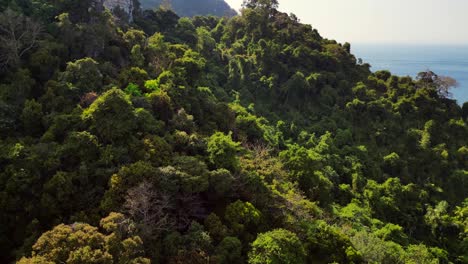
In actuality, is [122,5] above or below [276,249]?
above

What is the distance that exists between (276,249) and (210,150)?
762 centimetres

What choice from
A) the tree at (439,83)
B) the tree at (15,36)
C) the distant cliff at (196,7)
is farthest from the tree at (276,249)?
the distant cliff at (196,7)

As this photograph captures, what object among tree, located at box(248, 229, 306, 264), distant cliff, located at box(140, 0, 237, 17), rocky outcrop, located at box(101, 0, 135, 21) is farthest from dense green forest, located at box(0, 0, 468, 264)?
distant cliff, located at box(140, 0, 237, 17)

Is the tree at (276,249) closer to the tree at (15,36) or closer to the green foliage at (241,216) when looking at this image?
the green foliage at (241,216)

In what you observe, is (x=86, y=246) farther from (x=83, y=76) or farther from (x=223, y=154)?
(x=83, y=76)

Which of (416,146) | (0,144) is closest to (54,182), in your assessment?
(0,144)

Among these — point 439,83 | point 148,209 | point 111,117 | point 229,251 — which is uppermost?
point 111,117

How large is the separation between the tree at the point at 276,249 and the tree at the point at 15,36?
20.3 metres

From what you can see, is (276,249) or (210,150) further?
(210,150)

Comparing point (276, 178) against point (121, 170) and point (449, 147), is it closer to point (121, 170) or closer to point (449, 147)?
point (121, 170)

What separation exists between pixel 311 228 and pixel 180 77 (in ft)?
53.8

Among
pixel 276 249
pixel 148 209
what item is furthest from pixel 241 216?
pixel 148 209

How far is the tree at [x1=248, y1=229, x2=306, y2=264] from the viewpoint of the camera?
Result: 17.0m

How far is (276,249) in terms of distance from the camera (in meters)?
17.1
